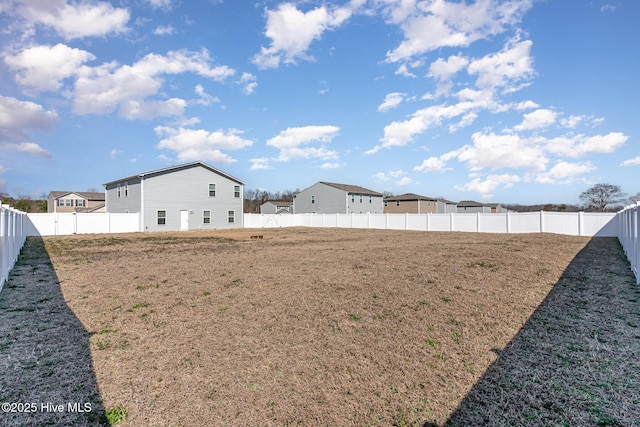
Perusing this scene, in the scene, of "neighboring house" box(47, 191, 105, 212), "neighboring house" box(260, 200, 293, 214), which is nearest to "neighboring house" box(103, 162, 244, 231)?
"neighboring house" box(47, 191, 105, 212)

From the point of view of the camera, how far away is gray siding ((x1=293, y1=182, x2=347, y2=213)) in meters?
40.5

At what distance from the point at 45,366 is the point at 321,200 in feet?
129

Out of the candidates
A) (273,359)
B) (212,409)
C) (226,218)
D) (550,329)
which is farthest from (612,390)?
(226,218)

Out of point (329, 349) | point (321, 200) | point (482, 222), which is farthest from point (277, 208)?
point (329, 349)

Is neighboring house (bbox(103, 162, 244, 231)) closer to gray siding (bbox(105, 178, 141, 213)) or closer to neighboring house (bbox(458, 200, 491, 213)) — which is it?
gray siding (bbox(105, 178, 141, 213))

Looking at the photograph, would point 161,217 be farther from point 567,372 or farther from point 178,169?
point 567,372

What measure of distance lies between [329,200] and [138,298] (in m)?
36.1

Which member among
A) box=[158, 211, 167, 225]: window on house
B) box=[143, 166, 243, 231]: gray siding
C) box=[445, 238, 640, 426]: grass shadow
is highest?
box=[143, 166, 243, 231]: gray siding

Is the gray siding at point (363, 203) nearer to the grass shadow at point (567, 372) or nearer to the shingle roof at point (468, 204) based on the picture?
the shingle roof at point (468, 204)

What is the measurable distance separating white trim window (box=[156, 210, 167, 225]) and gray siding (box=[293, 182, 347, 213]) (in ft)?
65.5

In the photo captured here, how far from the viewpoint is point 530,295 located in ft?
19.2

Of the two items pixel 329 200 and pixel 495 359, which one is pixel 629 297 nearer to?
pixel 495 359

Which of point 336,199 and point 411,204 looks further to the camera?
point 411,204

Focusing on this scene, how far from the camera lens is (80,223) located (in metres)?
24.1
